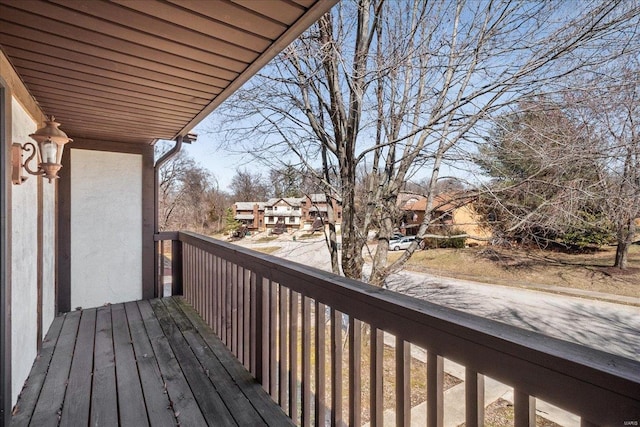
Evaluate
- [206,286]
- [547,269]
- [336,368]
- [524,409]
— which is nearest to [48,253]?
[206,286]

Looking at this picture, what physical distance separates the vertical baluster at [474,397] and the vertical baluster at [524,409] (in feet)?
0.35

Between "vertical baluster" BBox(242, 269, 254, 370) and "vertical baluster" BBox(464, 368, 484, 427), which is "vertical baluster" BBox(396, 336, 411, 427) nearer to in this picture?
"vertical baluster" BBox(464, 368, 484, 427)

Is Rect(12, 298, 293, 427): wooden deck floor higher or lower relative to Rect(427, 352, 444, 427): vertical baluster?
lower

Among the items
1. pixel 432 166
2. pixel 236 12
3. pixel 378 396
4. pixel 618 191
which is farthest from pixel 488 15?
pixel 378 396

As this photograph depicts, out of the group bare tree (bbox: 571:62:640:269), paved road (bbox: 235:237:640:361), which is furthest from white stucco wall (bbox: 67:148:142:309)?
bare tree (bbox: 571:62:640:269)

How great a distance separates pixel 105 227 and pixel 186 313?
1605 millimetres

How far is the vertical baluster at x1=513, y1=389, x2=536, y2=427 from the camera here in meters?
0.82

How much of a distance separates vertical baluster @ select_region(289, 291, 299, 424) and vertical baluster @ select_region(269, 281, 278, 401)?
0.19 metres

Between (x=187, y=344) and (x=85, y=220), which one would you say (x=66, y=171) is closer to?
(x=85, y=220)

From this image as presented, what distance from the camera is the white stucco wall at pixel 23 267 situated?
76.7 inches

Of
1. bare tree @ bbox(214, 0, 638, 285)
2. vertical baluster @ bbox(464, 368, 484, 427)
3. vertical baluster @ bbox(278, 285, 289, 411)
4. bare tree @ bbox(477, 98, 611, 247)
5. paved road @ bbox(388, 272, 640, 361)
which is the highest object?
bare tree @ bbox(214, 0, 638, 285)

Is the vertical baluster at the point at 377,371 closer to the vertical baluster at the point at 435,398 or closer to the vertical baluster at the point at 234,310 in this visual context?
the vertical baluster at the point at 435,398

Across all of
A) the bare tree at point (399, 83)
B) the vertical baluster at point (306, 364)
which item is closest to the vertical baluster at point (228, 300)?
the vertical baluster at point (306, 364)

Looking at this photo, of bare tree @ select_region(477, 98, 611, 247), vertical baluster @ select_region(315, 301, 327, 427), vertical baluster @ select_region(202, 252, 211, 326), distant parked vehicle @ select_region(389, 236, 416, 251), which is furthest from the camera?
distant parked vehicle @ select_region(389, 236, 416, 251)
